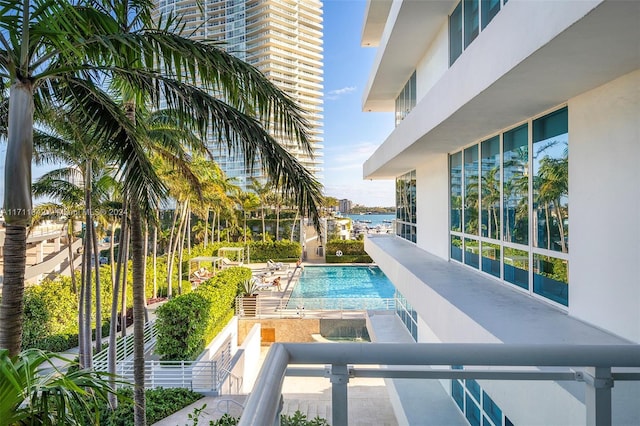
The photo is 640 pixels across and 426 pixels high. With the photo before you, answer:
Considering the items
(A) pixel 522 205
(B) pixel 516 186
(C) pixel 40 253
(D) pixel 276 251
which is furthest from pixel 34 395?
(D) pixel 276 251

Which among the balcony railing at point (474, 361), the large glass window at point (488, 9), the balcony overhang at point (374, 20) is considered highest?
the balcony overhang at point (374, 20)

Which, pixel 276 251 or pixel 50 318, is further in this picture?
pixel 276 251

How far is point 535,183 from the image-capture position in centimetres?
522

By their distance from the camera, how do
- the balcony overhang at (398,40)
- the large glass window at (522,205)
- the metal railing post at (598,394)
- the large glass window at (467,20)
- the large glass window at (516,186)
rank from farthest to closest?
the balcony overhang at (398,40)
the large glass window at (467,20)
the large glass window at (516,186)
the large glass window at (522,205)
the metal railing post at (598,394)

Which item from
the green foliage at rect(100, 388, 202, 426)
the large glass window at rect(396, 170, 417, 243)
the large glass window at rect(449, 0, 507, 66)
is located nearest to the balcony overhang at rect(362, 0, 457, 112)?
the large glass window at rect(449, 0, 507, 66)

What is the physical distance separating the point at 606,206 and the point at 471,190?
377cm

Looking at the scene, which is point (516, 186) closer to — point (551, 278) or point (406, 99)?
point (551, 278)

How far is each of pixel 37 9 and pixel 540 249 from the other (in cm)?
634

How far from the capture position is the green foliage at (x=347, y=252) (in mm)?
32156

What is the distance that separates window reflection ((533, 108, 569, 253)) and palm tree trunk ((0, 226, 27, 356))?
6.06 meters

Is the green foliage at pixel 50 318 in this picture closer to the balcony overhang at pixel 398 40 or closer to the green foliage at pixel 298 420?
the balcony overhang at pixel 398 40

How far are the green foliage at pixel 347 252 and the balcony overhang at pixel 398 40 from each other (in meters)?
18.4

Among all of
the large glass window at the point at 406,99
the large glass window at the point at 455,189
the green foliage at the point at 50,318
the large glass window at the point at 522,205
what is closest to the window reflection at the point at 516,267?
the large glass window at the point at 522,205

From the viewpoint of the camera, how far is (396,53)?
1019 cm
